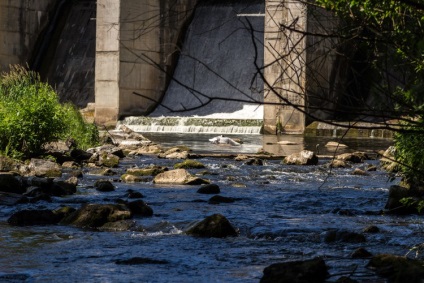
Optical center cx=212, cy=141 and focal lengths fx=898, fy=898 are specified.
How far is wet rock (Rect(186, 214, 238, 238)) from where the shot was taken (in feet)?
25.6

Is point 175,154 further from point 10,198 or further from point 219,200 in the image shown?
point 10,198

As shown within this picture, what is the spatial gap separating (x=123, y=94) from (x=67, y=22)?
18.2ft

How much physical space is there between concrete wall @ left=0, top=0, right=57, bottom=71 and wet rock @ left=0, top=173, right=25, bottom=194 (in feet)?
60.4

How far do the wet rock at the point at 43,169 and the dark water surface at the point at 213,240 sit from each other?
1.10 meters

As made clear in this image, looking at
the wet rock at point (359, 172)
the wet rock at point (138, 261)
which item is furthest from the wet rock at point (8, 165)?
the wet rock at point (138, 261)

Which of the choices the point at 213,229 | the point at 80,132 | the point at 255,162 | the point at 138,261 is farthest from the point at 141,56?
the point at 138,261

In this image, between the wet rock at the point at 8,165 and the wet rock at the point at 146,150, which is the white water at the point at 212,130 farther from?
the wet rock at the point at 8,165

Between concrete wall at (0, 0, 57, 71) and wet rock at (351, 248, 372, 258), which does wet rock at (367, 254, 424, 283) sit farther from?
concrete wall at (0, 0, 57, 71)

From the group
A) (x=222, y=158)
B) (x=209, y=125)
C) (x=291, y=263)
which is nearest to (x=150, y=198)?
(x=291, y=263)

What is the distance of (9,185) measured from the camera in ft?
35.9

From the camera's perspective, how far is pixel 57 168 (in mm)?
13516

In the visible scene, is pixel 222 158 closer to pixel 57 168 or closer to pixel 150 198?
pixel 57 168

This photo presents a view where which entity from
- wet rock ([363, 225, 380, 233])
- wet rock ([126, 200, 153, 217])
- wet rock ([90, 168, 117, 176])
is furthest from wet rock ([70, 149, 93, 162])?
wet rock ([363, 225, 380, 233])

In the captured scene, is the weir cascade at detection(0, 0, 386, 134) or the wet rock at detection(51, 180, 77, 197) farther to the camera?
the weir cascade at detection(0, 0, 386, 134)
